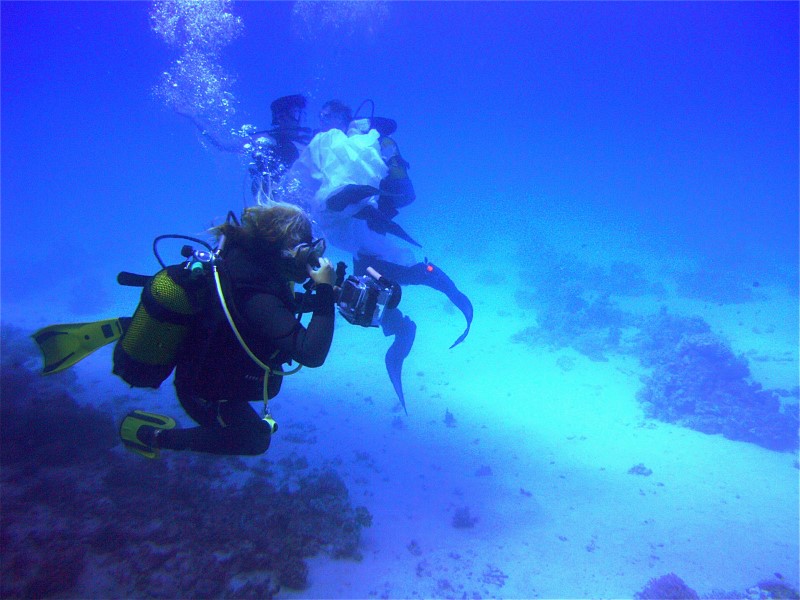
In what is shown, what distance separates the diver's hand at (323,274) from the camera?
261 cm

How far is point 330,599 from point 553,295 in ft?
60.4

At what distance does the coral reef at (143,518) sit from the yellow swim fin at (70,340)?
250 centimetres

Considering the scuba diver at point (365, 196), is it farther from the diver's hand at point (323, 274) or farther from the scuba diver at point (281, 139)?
the diver's hand at point (323, 274)

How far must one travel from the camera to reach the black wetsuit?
2428 mm

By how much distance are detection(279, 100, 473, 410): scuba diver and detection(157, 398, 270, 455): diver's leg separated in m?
3.43

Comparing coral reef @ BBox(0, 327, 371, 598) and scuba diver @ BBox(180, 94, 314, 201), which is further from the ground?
scuba diver @ BBox(180, 94, 314, 201)

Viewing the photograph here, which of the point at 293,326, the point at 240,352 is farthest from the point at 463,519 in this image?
the point at 293,326

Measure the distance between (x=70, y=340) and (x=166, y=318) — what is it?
1858mm

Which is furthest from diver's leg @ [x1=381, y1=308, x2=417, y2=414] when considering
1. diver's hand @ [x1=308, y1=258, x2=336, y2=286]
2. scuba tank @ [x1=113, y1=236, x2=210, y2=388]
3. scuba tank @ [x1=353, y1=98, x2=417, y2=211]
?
scuba tank @ [x1=113, y1=236, x2=210, y2=388]

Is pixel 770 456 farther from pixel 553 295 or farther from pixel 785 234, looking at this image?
pixel 785 234

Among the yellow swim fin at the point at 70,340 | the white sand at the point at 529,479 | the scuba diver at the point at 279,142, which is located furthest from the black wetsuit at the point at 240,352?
the scuba diver at the point at 279,142

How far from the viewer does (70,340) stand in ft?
11.2

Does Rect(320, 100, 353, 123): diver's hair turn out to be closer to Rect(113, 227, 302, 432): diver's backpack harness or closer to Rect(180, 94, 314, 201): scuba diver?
Rect(180, 94, 314, 201): scuba diver

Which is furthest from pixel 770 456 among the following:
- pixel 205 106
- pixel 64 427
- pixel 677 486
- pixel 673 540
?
pixel 205 106
